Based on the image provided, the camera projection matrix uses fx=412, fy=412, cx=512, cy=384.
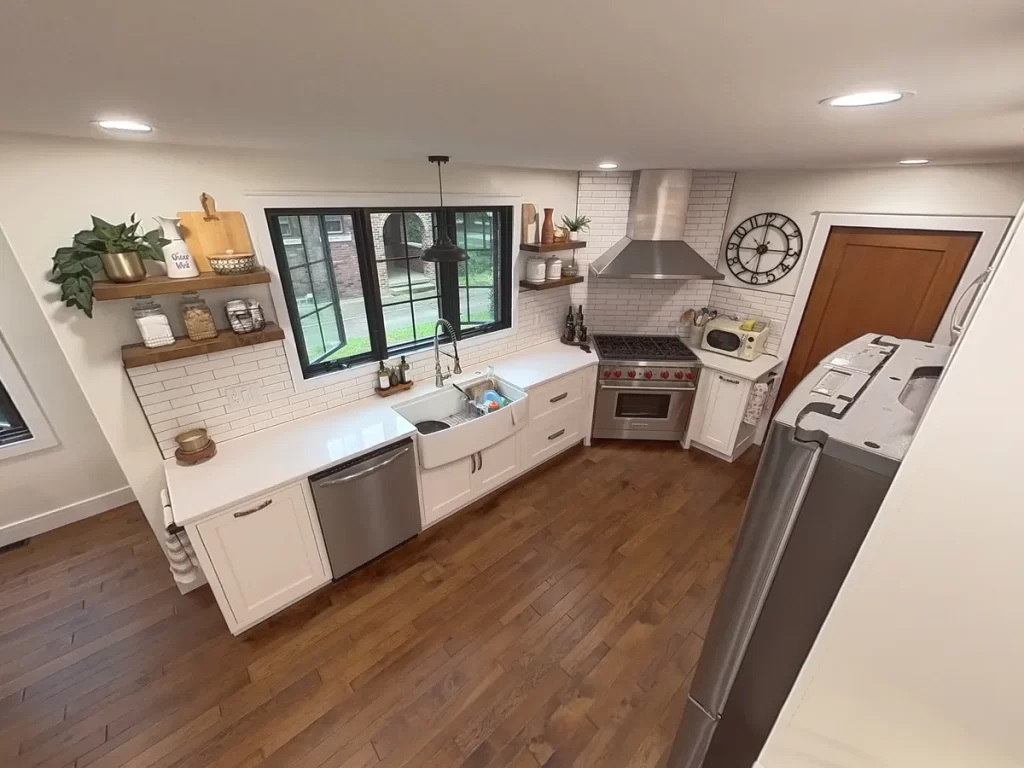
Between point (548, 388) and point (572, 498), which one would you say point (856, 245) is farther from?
point (572, 498)

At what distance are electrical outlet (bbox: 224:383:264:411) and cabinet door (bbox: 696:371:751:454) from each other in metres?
3.22

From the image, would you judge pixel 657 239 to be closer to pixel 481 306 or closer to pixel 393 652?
pixel 481 306

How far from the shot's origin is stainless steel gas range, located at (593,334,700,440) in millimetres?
3326

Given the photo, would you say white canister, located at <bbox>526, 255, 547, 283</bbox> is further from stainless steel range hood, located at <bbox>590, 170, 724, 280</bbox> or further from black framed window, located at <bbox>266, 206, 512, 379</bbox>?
stainless steel range hood, located at <bbox>590, 170, 724, 280</bbox>

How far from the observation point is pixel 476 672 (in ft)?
6.62

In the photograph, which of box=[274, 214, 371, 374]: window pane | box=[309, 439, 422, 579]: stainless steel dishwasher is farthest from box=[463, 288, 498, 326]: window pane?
box=[309, 439, 422, 579]: stainless steel dishwasher

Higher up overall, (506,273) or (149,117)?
(149,117)

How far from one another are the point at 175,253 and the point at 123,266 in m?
0.20

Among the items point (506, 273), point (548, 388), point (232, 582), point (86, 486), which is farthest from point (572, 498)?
point (86, 486)

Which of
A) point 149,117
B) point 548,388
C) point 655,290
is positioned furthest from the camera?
point 655,290

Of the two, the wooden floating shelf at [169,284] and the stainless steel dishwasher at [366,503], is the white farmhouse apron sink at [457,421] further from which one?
the wooden floating shelf at [169,284]

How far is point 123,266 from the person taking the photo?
1.67 metres

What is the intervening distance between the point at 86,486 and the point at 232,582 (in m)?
1.82

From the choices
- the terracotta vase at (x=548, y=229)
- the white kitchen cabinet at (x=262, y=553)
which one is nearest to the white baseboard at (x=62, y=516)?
the white kitchen cabinet at (x=262, y=553)
